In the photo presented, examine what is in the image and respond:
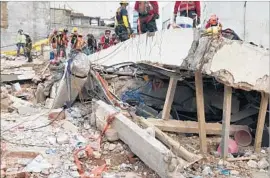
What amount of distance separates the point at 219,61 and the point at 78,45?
25.0 feet

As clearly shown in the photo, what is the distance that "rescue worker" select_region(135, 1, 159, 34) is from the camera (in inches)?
360

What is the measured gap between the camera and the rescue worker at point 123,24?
9633 millimetres

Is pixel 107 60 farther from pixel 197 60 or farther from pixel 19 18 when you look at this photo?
pixel 19 18

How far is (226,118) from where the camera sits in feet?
21.2

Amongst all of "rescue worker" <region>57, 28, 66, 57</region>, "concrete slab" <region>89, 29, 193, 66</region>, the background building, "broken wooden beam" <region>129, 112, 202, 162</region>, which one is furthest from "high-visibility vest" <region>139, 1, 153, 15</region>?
the background building

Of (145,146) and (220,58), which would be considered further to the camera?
(220,58)

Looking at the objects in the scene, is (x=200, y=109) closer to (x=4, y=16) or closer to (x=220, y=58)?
(x=220, y=58)

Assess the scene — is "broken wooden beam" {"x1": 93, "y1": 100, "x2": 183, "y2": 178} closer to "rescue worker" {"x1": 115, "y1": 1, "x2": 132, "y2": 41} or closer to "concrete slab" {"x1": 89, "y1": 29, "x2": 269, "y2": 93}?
"concrete slab" {"x1": 89, "y1": 29, "x2": 269, "y2": 93}

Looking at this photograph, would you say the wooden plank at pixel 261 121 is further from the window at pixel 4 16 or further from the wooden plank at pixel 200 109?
the window at pixel 4 16

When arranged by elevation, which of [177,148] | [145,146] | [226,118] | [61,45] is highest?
[61,45]

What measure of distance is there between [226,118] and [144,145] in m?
1.77

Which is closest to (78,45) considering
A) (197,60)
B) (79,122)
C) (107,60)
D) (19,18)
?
(107,60)

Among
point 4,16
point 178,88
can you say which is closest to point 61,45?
point 178,88

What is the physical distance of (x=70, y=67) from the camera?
25.7ft
